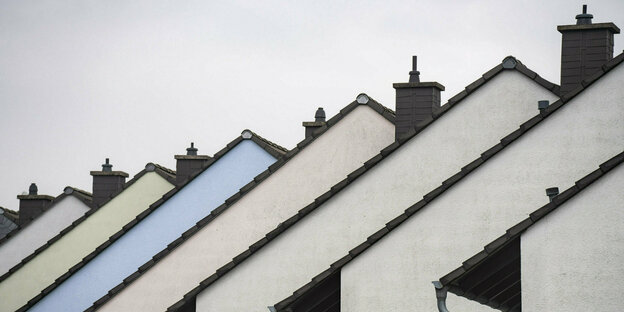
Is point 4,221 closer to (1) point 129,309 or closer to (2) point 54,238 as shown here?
(2) point 54,238

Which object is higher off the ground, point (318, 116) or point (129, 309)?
point (318, 116)

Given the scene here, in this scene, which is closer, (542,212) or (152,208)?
(542,212)

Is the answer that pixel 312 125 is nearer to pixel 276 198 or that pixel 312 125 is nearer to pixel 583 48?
pixel 276 198

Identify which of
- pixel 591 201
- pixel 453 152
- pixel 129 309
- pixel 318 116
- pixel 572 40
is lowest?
pixel 591 201

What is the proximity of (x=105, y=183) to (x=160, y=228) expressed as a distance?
5980 mm

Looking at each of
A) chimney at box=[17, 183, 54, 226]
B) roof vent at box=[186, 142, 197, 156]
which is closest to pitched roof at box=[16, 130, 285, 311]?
roof vent at box=[186, 142, 197, 156]

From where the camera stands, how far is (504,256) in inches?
701

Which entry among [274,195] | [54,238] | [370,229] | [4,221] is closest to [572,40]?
[370,229]

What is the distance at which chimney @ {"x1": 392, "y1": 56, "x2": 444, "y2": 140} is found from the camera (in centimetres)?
2670

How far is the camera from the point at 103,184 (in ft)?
119

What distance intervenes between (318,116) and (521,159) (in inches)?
463

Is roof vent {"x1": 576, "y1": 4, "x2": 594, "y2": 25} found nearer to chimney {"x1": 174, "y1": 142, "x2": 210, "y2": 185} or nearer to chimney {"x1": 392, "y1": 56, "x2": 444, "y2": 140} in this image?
chimney {"x1": 392, "y1": 56, "x2": 444, "y2": 140}

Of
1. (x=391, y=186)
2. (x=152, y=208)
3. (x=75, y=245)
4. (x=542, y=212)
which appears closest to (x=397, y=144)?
(x=391, y=186)

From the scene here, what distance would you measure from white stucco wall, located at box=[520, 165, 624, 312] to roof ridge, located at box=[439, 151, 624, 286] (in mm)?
66
